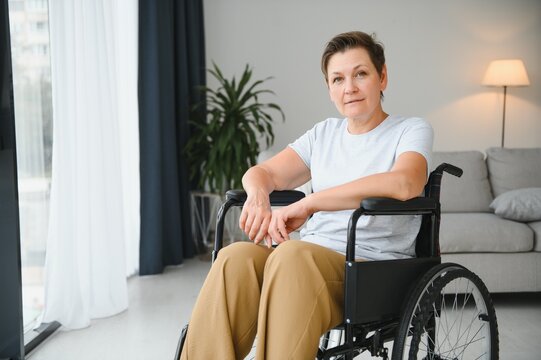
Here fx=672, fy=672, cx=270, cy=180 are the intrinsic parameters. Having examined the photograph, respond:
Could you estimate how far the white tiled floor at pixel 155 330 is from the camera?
2604mm

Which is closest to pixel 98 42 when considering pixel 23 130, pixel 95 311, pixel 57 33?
pixel 57 33

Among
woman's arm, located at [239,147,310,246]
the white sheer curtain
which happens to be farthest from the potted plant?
woman's arm, located at [239,147,310,246]

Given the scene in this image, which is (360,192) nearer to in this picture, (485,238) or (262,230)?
(262,230)

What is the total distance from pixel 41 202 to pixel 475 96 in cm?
332

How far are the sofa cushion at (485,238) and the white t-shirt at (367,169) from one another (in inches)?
53.7

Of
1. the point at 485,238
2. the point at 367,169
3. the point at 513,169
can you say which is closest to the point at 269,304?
the point at 367,169

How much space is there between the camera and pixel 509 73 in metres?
4.63

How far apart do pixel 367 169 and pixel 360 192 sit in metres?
0.17

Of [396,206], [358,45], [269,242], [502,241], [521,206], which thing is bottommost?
[502,241]

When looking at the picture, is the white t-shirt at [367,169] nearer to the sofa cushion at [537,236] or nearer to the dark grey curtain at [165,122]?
the sofa cushion at [537,236]

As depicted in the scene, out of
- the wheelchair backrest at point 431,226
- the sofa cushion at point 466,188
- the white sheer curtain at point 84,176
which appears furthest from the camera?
the sofa cushion at point 466,188

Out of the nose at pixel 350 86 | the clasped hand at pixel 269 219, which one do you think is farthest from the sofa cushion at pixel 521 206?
the clasped hand at pixel 269 219

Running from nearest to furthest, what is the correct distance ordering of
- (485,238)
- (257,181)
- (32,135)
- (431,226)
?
1. (431,226)
2. (257,181)
3. (32,135)
4. (485,238)

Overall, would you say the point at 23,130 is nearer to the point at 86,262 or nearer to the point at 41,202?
the point at 41,202
